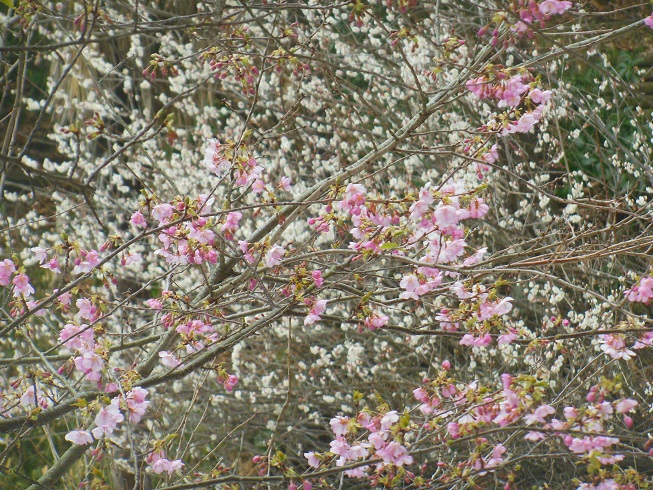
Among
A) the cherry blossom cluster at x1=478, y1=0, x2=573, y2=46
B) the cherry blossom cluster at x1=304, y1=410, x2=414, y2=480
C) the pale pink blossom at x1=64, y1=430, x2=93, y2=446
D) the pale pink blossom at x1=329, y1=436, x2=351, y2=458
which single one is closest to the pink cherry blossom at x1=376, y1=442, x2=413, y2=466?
the cherry blossom cluster at x1=304, y1=410, x2=414, y2=480

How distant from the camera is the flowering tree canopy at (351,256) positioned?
1979 millimetres

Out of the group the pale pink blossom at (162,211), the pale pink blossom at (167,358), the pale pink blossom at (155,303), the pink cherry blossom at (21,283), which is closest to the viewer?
the pale pink blossom at (162,211)

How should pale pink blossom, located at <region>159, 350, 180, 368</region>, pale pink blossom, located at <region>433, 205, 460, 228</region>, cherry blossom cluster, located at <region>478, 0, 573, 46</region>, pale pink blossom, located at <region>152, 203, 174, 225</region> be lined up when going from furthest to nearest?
pale pink blossom, located at <region>159, 350, 180, 368</region>
pale pink blossom, located at <region>152, 203, 174, 225</region>
pale pink blossom, located at <region>433, 205, 460, 228</region>
cherry blossom cluster, located at <region>478, 0, 573, 46</region>

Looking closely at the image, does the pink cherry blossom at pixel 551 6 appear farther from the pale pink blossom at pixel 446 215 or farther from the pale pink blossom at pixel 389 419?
the pale pink blossom at pixel 389 419

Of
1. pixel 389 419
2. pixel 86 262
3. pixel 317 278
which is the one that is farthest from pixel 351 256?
pixel 86 262

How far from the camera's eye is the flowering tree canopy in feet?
6.49

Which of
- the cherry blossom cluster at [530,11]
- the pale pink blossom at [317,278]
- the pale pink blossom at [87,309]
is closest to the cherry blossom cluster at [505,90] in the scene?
the cherry blossom cluster at [530,11]

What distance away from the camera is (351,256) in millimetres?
2232

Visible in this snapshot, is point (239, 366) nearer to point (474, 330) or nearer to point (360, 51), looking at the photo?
point (360, 51)

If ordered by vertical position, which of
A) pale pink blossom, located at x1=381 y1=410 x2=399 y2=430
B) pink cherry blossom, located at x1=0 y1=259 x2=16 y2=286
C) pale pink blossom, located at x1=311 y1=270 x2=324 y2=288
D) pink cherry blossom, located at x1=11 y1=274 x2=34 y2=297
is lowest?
pale pink blossom, located at x1=381 y1=410 x2=399 y2=430

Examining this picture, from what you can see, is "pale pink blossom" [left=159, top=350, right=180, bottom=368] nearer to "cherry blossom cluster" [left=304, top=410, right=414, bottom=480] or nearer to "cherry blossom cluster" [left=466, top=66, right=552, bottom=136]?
"cherry blossom cluster" [left=304, top=410, right=414, bottom=480]

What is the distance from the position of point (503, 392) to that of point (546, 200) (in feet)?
6.56

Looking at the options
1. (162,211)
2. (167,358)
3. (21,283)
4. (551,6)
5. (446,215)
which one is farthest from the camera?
(167,358)

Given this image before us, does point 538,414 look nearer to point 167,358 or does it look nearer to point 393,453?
point 393,453
